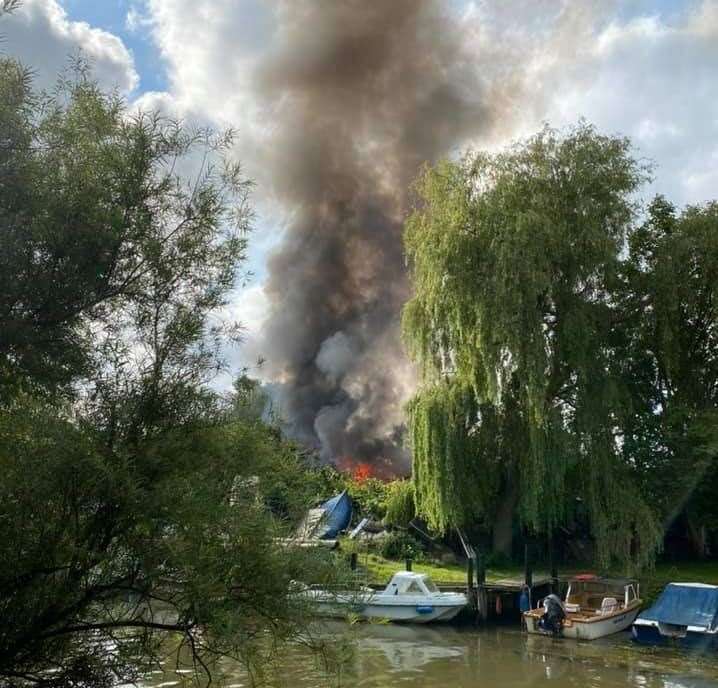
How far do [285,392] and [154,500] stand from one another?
4537cm

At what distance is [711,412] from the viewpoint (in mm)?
24484

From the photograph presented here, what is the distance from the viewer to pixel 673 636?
18.0 m

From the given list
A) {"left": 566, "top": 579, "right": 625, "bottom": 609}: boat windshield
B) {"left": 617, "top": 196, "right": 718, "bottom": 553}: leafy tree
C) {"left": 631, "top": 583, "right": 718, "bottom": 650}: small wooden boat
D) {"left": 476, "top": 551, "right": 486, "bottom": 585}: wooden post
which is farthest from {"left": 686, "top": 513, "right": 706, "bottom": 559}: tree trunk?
{"left": 476, "top": 551, "right": 486, "bottom": 585}: wooden post

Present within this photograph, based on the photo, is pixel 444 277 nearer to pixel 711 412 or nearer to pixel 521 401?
pixel 521 401

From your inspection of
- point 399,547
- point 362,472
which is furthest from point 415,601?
point 362,472

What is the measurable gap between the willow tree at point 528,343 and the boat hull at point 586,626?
69.1 inches

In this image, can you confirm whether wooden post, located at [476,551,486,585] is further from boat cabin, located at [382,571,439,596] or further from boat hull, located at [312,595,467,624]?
boat cabin, located at [382,571,439,596]

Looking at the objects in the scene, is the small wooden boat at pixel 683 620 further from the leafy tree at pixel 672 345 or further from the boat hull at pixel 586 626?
the leafy tree at pixel 672 345

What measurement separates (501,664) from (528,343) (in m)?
8.50

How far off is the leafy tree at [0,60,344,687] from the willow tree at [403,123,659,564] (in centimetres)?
1507

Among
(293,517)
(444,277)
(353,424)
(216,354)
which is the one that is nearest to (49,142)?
(216,354)

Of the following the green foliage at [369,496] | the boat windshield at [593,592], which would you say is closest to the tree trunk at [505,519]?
the boat windshield at [593,592]

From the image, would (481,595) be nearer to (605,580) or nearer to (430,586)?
(430,586)

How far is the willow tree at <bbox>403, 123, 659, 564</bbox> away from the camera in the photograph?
826 inches
